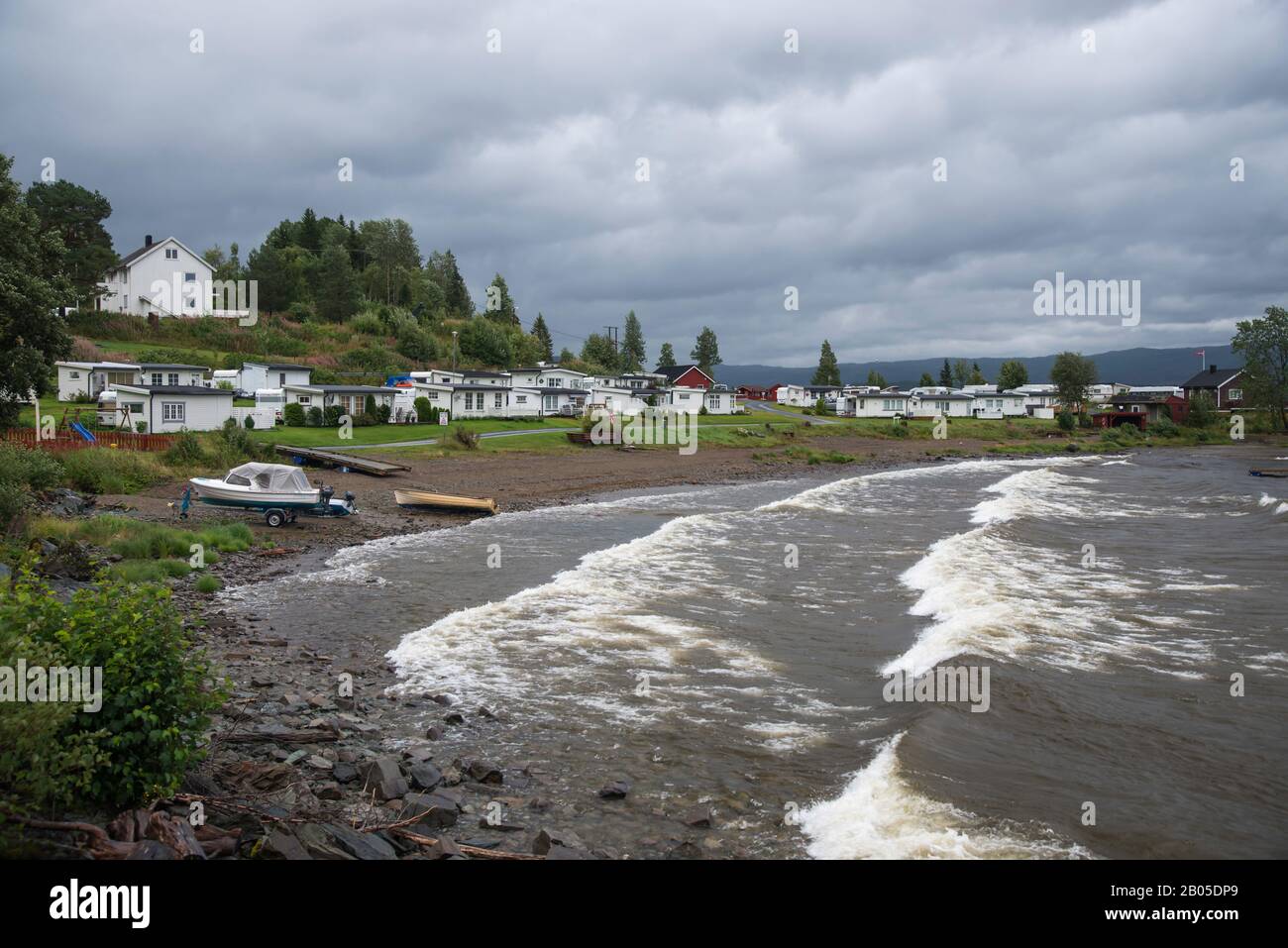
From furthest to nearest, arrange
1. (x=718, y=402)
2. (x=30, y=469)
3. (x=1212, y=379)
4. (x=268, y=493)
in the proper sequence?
1. (x=1212, y=379)
2. (x=718, y=402)
3. (x=268, y=493)
4. (x=30, y=469)

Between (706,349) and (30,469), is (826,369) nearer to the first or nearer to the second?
(706,349)

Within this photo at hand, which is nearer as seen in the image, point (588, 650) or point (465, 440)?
point (588, 650)

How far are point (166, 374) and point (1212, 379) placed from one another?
505 ft

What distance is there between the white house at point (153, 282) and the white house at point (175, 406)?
4864cm

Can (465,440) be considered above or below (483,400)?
below

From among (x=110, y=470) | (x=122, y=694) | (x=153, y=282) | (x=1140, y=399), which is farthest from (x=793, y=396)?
(x=122, y=694)

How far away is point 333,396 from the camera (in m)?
66.0

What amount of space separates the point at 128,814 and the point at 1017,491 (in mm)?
51854

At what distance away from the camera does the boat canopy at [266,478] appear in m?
31.7

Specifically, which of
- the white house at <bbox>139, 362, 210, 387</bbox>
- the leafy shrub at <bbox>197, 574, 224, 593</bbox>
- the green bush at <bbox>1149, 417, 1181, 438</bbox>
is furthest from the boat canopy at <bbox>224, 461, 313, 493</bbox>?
the green bush at <bbox>1149, 417, 1181, 438</bbox>

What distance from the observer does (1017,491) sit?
2051 inches

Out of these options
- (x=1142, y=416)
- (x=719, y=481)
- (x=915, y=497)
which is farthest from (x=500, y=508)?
(x=1142, y=416)

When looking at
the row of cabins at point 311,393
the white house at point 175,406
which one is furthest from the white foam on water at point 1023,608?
the row of cabins at point 311,393
